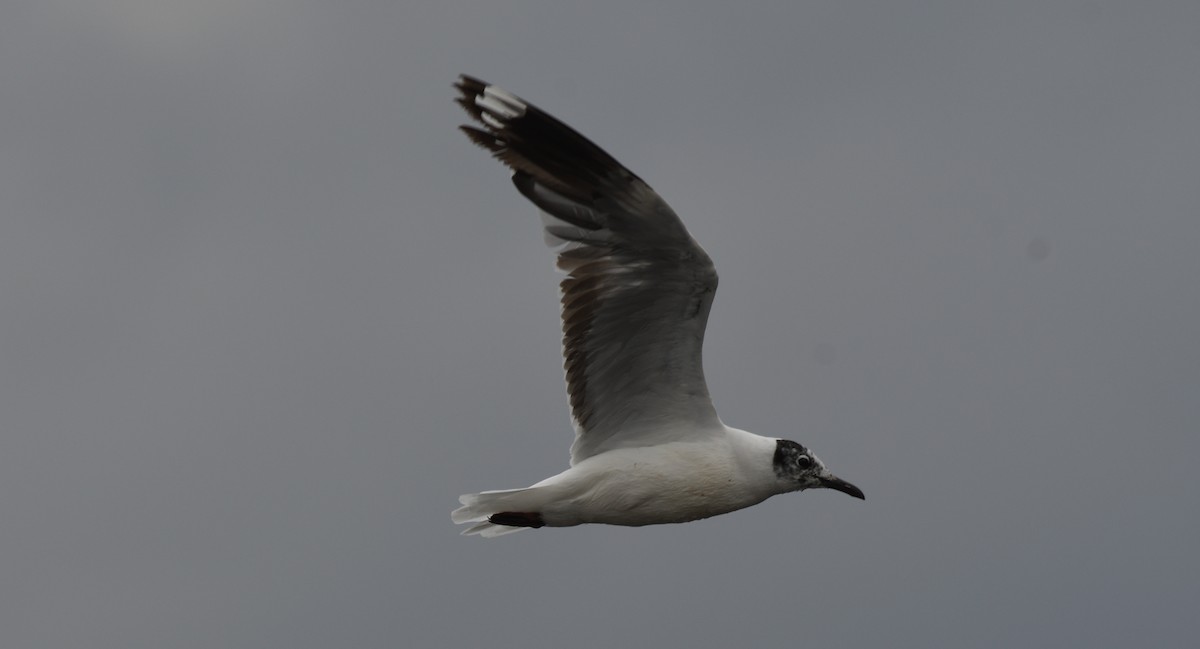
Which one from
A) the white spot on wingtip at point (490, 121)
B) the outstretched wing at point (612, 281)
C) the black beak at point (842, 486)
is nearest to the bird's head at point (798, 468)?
the black beak at point (842, 486)

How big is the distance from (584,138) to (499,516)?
352 cm

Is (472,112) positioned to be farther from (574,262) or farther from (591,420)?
(591,420)

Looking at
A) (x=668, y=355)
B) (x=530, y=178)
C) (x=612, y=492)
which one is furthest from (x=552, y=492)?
(x=530, y=178)

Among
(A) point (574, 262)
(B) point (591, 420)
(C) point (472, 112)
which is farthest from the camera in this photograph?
(B) point (591, 420)

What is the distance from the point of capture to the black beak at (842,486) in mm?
17047

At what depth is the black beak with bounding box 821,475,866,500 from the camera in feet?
55.9

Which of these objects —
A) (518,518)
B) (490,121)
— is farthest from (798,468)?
(490,121)

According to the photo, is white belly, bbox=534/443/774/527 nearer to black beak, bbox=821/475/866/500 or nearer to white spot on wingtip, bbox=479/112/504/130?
black beak, bbox=821/475/866/500

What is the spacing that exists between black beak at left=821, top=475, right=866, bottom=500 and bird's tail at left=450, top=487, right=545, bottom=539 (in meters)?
2.70

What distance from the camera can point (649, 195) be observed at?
1483 cm

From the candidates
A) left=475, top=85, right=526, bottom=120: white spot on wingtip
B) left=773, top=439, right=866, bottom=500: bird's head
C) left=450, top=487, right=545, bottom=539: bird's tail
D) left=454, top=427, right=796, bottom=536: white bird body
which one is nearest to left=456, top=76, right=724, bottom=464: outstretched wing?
left=475, top=85, right=526, bottom=120: white spot on wingtip

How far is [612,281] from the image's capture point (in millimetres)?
15641

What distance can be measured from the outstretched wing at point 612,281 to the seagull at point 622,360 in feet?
0.04

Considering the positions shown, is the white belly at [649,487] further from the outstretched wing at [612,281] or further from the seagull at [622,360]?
the outstretched wing at [612,281]
